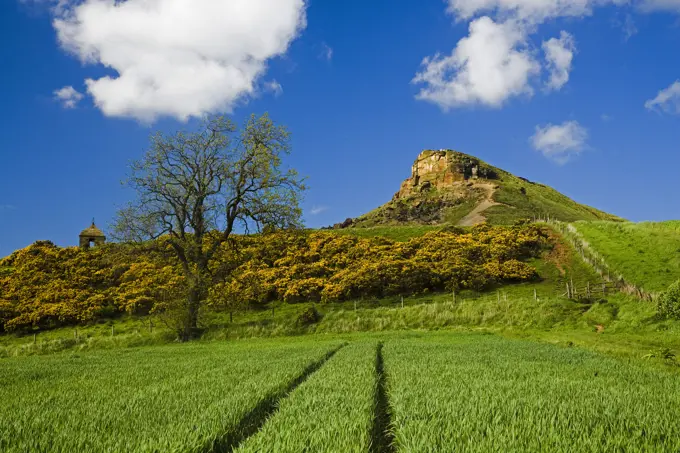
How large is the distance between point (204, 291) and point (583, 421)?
101 feet

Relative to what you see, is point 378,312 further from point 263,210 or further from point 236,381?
point 236,381

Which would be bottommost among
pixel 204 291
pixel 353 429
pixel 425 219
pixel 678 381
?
pixel 678 381

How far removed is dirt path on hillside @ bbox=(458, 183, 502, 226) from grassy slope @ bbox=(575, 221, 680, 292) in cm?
6195

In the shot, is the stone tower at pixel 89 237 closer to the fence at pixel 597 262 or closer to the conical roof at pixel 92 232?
the conical roof at pixel 92 232

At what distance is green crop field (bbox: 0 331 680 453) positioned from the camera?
15.1 ft

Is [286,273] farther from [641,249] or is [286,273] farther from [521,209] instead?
[521,209]

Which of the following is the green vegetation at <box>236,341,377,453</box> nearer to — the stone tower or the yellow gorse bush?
the yellow gorse bush

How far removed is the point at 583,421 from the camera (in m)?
5.28

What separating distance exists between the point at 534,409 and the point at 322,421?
288 centimetres

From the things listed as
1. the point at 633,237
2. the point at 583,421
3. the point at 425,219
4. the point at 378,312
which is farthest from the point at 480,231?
the point at 425,219

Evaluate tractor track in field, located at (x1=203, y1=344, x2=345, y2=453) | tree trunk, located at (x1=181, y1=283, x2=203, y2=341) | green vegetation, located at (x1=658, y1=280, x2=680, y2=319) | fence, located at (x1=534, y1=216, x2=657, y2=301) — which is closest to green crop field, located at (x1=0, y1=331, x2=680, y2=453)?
tractor track in field, located at (x1=203, y1=344, x2=345, y2=453)

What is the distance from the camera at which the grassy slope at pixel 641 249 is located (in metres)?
36.2

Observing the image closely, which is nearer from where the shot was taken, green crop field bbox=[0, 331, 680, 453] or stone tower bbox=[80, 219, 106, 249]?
green crop field bbox=[0, 331, 680, 453]

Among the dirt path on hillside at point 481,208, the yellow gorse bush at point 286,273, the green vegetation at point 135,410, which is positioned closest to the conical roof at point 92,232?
the yellow gorse bush at point 286,273
